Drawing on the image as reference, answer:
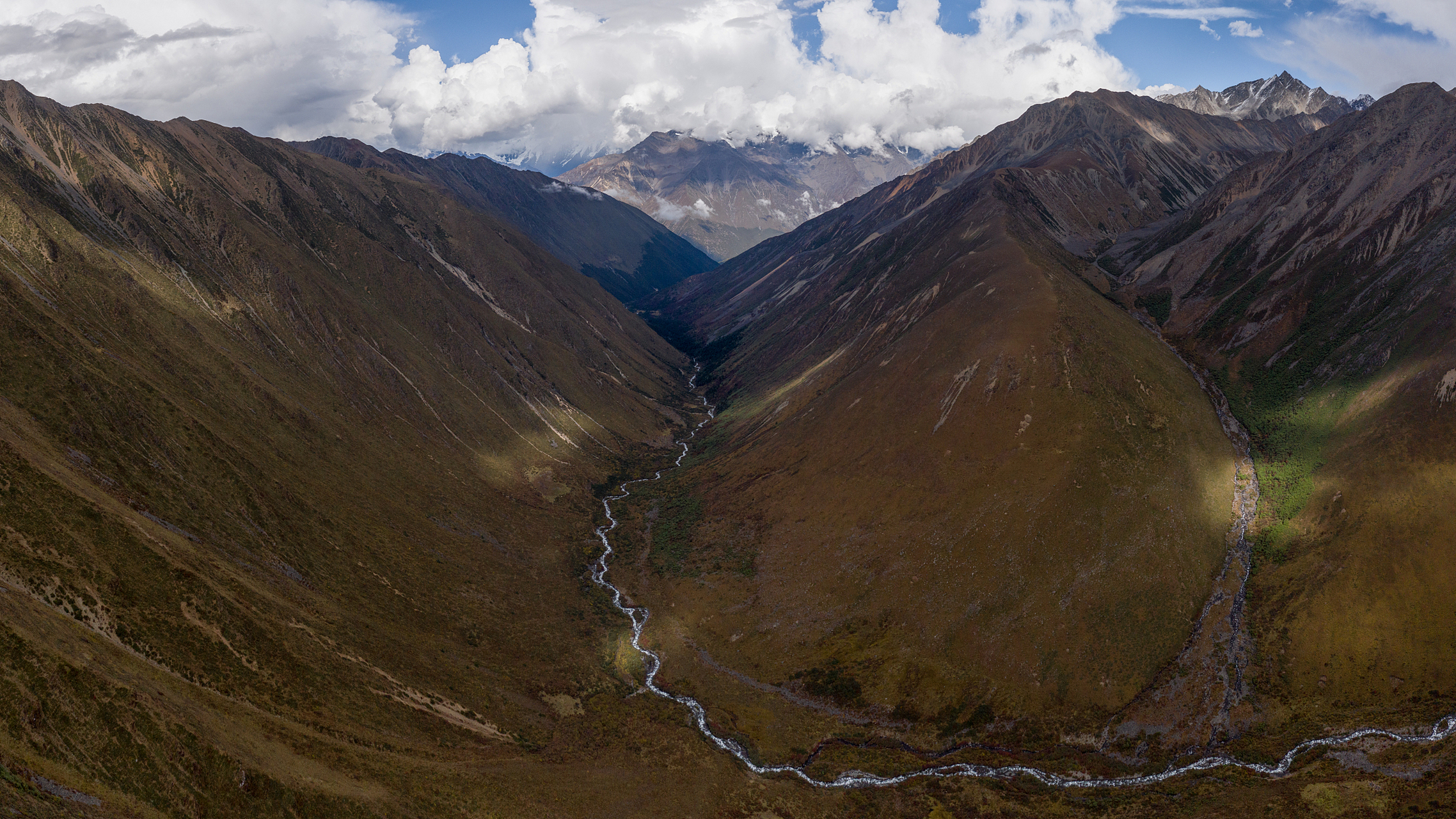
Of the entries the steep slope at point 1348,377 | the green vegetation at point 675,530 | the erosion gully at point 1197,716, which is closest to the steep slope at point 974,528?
the green vegetation at point 675,530

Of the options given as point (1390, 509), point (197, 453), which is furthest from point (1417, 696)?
point (197, 453)

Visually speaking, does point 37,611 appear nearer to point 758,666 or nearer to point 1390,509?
point 758,666

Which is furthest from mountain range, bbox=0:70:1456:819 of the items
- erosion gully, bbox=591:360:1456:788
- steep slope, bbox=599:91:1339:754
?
steep slope, bbox=599:91:1339:754

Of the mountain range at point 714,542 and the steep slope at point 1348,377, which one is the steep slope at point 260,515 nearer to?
the mountain range at point 714,542

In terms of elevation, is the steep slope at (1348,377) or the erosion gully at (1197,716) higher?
the steep slope at (1348,377)

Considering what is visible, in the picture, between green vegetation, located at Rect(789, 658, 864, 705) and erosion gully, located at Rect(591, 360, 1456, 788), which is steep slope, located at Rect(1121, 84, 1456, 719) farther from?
green vegetation, located at Rect(789, 658, 864, 705)

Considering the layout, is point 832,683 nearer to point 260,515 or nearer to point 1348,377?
point 260,515

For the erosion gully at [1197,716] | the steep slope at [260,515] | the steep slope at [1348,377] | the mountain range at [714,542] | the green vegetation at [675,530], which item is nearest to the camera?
the steep slope at [260,515]
